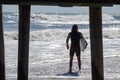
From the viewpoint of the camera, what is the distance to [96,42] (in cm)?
616

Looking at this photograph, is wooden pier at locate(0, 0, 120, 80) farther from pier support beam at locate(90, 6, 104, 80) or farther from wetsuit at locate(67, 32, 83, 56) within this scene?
wetsuit at locate(67, 32, 83, 56)

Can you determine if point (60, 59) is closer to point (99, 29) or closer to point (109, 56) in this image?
point (109, 56)

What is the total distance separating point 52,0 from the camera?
18.4 ft

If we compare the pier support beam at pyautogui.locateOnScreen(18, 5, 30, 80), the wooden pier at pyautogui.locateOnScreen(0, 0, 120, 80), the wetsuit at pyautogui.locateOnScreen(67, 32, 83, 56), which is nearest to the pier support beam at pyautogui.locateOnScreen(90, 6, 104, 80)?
the wooden pier at pyautogui.locateOnScreen(0, 0, 120, 80)

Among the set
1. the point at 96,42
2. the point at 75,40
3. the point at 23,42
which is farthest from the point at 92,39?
the point at 75,40

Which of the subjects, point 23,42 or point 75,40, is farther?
point 75,40

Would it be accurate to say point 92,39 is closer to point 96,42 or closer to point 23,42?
point 96,42

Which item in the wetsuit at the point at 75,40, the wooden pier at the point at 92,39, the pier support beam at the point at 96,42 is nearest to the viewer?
the wooden pier at the point at 92,39

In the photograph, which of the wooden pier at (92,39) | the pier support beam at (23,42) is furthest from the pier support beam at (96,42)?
the pier support beam at (23,42)

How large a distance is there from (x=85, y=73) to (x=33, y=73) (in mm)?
1507

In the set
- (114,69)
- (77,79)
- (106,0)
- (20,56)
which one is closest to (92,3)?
(106,0)

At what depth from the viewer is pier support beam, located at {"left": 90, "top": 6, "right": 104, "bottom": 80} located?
20.1 ft

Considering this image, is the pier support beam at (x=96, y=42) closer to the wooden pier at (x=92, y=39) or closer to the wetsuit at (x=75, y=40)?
the wooden pier at (x=92, y=39)

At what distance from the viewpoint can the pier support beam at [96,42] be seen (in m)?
6.14
